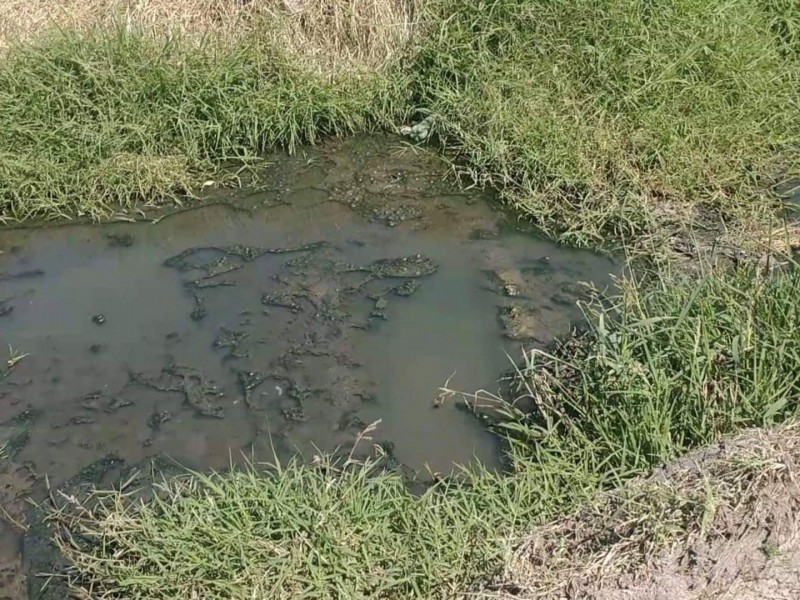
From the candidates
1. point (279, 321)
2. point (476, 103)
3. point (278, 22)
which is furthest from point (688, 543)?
point (278, 22)

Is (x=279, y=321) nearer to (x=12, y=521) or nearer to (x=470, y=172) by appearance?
(x=12, y=521)

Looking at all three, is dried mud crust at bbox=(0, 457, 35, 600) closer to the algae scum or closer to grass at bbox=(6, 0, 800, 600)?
the algae scum

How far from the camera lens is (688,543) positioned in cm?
249

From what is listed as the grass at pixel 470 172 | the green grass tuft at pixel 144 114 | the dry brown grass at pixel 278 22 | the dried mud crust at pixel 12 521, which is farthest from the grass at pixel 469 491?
the dry brown grass at pixel 278 22

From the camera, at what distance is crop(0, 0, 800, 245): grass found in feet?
17.1

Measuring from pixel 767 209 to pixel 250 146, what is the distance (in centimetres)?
336

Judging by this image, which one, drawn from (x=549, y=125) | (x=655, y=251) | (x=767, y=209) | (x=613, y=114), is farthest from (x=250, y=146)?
(x=767, y=209)

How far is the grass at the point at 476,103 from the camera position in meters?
5.21

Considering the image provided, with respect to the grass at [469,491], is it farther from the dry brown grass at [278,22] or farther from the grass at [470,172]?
the dry brown grass at [278,22]

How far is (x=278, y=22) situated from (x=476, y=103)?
1683 millimetres

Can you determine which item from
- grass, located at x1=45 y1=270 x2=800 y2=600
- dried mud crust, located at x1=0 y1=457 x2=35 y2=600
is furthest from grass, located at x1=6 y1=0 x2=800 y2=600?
dried mud crust, located at x1=0 y1=457 x2=35 y2=600

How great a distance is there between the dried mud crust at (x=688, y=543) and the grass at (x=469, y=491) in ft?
0.64

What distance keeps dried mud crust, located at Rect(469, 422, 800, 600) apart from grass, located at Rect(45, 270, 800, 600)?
0.20 meters

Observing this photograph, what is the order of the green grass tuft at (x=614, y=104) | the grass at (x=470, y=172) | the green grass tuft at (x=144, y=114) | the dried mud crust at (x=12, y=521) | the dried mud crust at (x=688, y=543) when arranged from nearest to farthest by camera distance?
the dried mud crust at (x=688, y=543)
the grass at (x=470, y=172)
the dried mud crust at (x=12, y=521)
the green grass tuft at (x=614, y=104)
the green grass tuft at (x=144, y=114)
